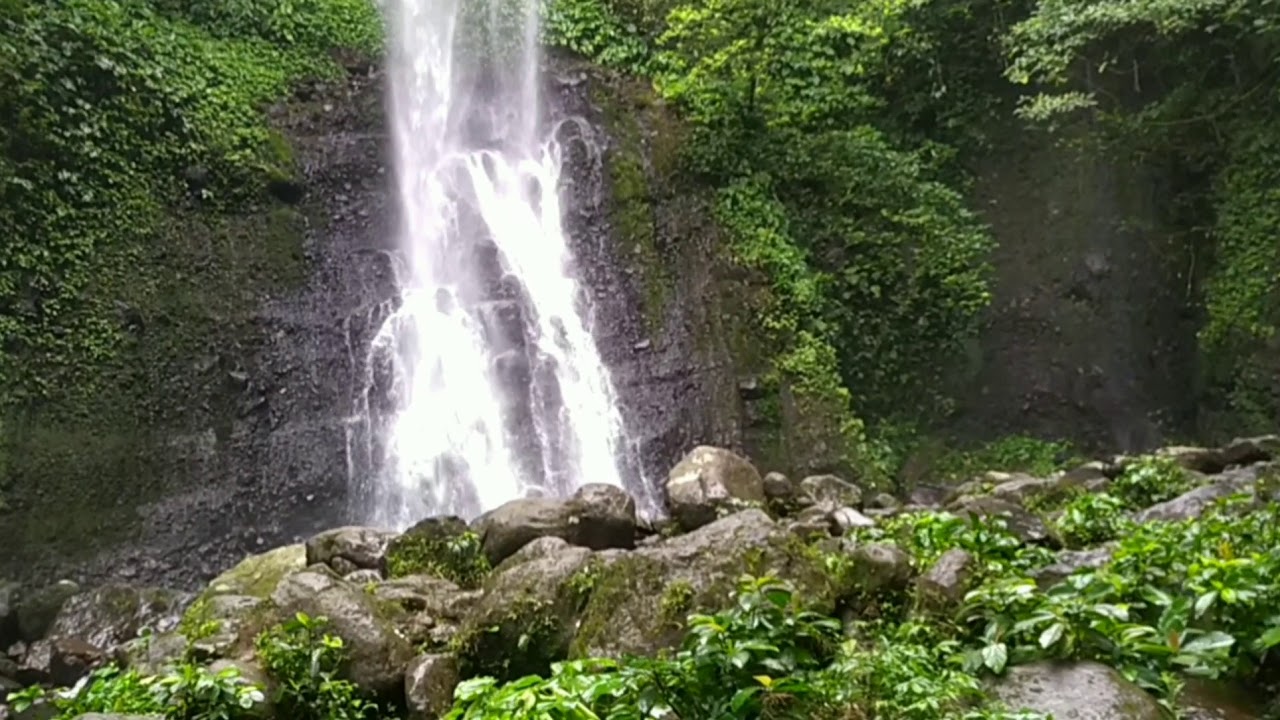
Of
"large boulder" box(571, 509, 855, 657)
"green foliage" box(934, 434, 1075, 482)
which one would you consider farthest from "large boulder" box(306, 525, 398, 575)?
"green foliage" box(934, 434, 1075, 482)

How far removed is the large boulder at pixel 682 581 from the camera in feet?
12.4

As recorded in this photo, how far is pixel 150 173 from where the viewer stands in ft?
36.3

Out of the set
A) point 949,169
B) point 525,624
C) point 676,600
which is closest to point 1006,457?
point 949,169

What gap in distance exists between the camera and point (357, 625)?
14.7 feet

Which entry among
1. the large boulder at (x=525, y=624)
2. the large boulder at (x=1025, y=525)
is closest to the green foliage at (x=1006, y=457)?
the large boulder at (x=1025, y=525)

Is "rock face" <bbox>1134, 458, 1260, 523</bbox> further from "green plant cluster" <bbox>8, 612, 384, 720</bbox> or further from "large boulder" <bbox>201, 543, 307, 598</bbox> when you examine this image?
"large boulder" <bbox>201, 543, 307, 598</bbox>

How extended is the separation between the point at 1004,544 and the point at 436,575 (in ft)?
12.7

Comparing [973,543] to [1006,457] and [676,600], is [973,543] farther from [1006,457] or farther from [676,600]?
[1006,457]

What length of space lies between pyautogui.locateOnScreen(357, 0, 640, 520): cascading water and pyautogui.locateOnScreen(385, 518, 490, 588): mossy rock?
3002 millimetres

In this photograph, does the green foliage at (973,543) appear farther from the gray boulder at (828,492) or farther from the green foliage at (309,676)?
the gray boulder at (828,492)

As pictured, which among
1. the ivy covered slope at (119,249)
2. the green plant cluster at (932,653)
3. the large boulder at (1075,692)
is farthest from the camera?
the ivy covered slope at (119,249)

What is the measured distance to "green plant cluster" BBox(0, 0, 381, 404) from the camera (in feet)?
31.6

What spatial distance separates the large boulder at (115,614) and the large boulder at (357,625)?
322 centimetres

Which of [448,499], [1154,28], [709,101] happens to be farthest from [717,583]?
[709,101]
